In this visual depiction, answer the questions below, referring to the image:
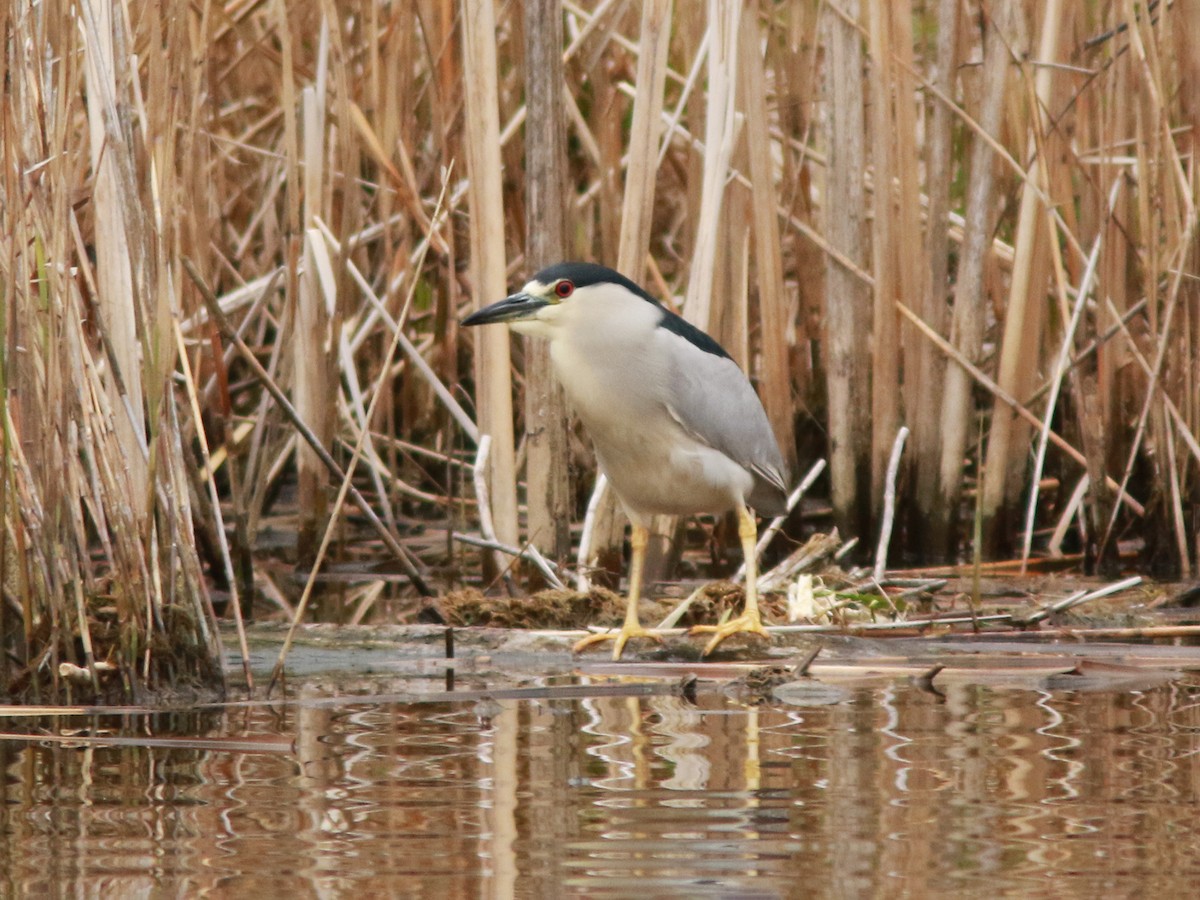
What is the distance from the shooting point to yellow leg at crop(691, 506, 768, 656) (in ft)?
14.4

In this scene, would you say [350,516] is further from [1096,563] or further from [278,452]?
[1096,563]

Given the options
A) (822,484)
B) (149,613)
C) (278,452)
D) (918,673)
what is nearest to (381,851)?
(149,613)

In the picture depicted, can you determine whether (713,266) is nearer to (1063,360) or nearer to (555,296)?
(555,296)

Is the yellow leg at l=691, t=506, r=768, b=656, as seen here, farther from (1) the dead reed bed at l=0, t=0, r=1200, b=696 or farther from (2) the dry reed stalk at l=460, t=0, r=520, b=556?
(2) the dry reed stalk at l=460, t=0, r=520, b=556

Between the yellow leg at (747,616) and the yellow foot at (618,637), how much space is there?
0.44ft

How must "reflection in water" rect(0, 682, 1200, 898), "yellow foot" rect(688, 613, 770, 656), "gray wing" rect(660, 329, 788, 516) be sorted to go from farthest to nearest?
"gray wing" rect(660, 329, 788, 516), "yellow foot" rect(688, 613, 770, 656), "reflection in water" rect(0, 682, 1200, 898)

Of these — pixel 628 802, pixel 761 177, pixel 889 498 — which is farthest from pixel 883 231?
pixel 628 802

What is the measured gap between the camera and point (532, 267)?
5246 mm

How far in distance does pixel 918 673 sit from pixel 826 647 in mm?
358

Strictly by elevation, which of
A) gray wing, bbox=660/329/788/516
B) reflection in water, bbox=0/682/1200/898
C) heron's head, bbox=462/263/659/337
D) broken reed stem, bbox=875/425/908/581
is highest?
heron's head, bbox=462/263/659/337

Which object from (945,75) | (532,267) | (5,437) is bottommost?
(5,437)

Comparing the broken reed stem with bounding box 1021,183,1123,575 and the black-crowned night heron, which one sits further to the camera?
the broken reed stem with bounding box 1021,183,1123,575

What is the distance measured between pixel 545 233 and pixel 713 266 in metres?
0.55

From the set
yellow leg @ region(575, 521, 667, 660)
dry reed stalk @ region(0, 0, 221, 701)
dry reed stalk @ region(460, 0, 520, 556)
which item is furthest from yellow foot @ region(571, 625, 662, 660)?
dry reed stalk @ region(0, 0, 221, 701)
